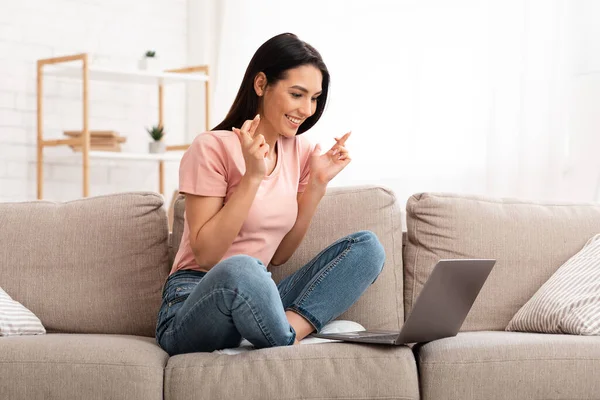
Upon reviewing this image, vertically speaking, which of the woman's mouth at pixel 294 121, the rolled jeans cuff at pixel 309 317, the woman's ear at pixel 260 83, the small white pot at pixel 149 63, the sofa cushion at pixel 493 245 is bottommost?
the rolled jeans cuff at pixel 309 317

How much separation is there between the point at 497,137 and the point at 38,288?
190cm

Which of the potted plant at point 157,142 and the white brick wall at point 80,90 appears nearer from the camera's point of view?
the white brick wall at point 80,90

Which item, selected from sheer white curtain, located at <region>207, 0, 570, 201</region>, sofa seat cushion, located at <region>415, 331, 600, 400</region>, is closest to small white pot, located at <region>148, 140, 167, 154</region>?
sheer white curtain, located at <region>207, 0, 570, 201</region>

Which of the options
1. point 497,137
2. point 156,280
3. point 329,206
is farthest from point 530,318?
point 497,137

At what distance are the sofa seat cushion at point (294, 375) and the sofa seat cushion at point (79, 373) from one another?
0.06 metres

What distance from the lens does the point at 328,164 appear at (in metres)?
2.31

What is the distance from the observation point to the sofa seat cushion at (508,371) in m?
1.91

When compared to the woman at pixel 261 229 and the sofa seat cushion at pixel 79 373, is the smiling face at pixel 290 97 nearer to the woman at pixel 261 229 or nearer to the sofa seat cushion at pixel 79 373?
the woman at pixel 261 229

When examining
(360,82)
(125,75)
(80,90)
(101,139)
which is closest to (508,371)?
(360,82)

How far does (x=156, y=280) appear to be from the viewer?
2.43 metres

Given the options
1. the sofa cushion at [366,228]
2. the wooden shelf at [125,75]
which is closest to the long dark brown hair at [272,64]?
the sofa cushion at [366,228]

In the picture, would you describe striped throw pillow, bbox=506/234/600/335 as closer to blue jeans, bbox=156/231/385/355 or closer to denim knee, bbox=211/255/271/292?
blue jeans, bbox=156/231/385/355

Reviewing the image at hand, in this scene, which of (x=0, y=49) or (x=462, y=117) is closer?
(x=462, y=117)

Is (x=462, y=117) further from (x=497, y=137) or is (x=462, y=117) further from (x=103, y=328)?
(x=103, y=328)
